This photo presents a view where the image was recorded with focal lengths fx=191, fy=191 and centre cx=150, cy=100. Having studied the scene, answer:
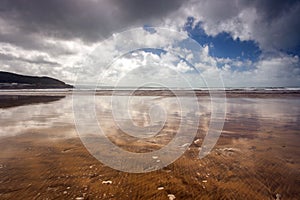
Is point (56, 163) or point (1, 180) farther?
point (56, 163)

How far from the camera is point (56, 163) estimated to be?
525 cm

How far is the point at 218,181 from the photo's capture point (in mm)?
4426

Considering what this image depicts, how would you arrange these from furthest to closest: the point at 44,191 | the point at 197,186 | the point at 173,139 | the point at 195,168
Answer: the point at 173,139 < the point at 195,168 < the point at 197,186 < the point at 44,191

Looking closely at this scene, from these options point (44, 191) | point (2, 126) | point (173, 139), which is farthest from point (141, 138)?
point (2, 126)

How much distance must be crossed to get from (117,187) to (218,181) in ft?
7.57

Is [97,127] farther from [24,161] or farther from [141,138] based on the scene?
[24,161]

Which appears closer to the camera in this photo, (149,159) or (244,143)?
(149,159)

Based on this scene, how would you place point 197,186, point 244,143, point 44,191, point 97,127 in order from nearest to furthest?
point 44,191 → point 197,186 → point 244,143 → point 97,127

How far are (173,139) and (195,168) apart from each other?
2.63m

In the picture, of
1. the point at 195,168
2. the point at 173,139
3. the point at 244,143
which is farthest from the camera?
the point at 173,139

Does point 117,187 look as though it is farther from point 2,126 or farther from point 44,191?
point 2,126

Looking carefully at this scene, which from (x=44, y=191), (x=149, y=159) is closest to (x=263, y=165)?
(x=149, y=159)

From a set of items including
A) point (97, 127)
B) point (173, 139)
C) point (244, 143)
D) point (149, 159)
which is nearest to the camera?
point (149, 159)

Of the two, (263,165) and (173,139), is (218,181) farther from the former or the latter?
(173,139)
